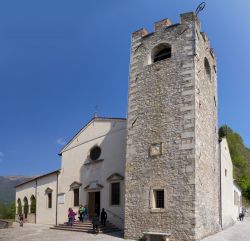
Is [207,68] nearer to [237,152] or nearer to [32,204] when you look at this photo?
[32,204]

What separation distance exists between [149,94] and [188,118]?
260 centimetres

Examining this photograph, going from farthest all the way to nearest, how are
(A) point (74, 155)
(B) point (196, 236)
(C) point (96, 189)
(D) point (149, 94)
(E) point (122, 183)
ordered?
(A) point (74, 155) < (C) point (96, 189) < (E) point (122, 183) < (D) point (149, 94) < (B) point (196, 236)

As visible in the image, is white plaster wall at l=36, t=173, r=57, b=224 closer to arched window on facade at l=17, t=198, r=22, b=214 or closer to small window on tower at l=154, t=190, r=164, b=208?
arched window on facade at l=17, t=198, r=22, b=214

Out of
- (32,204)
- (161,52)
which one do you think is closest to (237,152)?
(32,204)

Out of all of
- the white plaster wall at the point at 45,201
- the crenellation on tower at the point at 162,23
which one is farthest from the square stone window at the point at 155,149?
the white plaster wall at the point at 45,201

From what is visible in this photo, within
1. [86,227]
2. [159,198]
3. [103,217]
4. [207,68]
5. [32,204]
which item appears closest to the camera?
[159,198]

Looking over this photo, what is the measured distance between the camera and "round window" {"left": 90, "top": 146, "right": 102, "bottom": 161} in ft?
74.0

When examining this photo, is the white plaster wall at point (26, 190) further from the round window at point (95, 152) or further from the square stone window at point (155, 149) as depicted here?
the square stone window at point (155, 149)

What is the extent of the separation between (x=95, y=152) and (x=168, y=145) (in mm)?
7878

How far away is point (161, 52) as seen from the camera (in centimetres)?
1825

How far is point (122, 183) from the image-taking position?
20234 millimetres

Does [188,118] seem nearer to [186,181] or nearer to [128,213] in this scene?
[186,181]

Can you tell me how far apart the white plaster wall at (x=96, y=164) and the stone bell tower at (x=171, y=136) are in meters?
3.41

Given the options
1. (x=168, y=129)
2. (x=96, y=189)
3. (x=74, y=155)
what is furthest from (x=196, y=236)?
(x=74, y=155)
